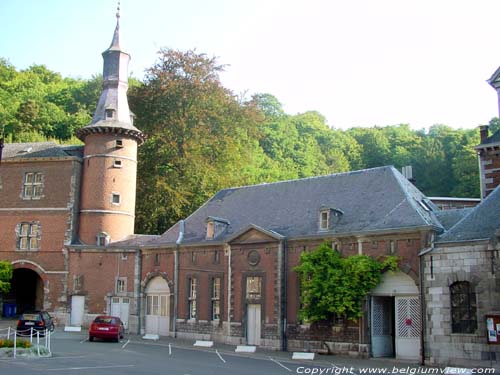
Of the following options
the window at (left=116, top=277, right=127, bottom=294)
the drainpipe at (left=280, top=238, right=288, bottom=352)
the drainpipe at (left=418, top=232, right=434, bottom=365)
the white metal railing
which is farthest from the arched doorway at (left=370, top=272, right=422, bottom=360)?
the window at (left=116, top=277, right=127, bottom=294)

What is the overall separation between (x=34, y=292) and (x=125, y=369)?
2587 centimetres

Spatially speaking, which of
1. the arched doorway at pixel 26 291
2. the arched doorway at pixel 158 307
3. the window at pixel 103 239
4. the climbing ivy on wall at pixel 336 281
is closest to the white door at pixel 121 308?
the arched doorway at pixel 158 307

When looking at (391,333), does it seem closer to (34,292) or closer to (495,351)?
(495,351)

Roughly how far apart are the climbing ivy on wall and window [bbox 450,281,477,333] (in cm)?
280

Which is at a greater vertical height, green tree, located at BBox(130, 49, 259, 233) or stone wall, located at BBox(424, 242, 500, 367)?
green tree, located at BBox(130, 49, 259, 233)

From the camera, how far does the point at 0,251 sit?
38.2 meters

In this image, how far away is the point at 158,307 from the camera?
34.2 meters

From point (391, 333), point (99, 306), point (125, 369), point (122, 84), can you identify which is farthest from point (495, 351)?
point (122, 84)

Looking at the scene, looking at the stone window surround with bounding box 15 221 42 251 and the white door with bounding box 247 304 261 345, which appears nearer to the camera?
the white door with bounding box 247 304 261 345

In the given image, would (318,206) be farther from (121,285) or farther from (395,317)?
(121,285)

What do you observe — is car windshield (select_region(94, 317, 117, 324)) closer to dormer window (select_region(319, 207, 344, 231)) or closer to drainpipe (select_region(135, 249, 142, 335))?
drainpipe (select_region(135, 249, 142, 335))

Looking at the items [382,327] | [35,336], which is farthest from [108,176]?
[382,327]

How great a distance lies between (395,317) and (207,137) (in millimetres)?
25137

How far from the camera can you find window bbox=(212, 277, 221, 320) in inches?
1225
